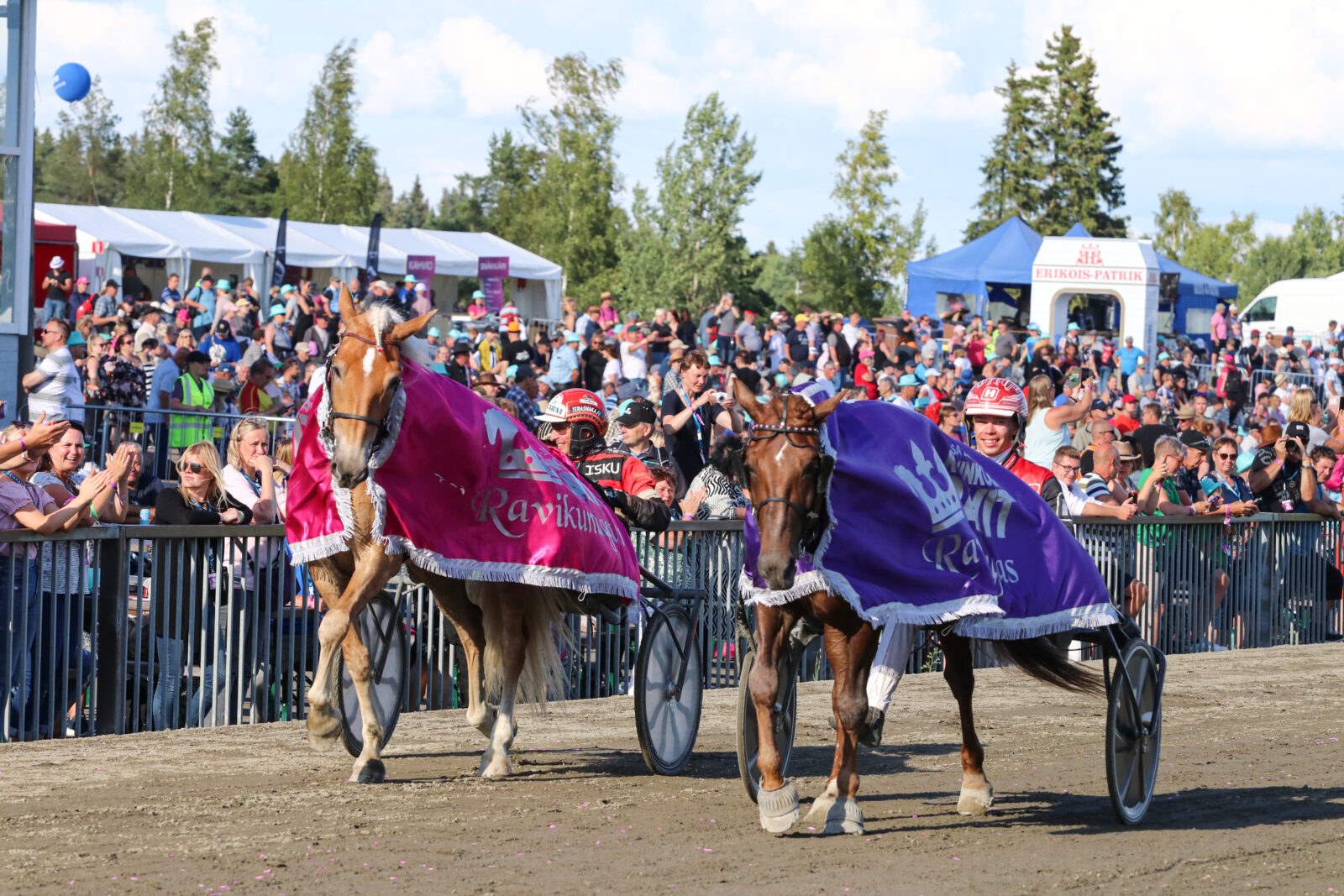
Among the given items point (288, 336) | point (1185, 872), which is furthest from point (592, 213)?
point (1185, 872)

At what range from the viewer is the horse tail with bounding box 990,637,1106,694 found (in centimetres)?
726

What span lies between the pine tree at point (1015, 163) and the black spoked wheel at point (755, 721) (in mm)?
75030

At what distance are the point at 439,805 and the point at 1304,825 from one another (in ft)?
12.3

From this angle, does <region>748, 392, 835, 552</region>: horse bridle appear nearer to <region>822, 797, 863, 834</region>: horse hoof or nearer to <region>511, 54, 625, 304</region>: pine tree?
<region>822, 797, 863, 834</region>: horse hoof

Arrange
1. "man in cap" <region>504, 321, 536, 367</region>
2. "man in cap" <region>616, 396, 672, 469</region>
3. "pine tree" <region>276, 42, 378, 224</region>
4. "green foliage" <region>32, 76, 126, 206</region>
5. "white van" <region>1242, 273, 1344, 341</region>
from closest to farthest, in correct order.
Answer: "man in cap" <region>616, 396, 672, 469</region>, "man in cap" <region>504, 321, 536, 367</region>, "white van" <region>1242, 273, 1344, 341</region>, "pine tree" <region>276, 42, 378, 224</region>, "green foliage" <region>32, 76, 126, 206</region>

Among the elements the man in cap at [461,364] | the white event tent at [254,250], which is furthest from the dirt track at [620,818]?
the white event tent at [254,250]

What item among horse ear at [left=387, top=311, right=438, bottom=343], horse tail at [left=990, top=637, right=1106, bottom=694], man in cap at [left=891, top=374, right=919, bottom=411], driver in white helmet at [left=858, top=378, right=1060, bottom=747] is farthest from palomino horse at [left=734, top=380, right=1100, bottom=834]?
man in cap at [left=891, top=374, right=919, bottom=411]

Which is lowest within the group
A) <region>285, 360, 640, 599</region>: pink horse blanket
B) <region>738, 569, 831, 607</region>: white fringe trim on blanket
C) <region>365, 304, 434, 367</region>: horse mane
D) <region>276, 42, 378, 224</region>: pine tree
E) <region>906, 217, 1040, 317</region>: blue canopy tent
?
<region>738, 569, 831, 607</region>: white fringe trim on blanket

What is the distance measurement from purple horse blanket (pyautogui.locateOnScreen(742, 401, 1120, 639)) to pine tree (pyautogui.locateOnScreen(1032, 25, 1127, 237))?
7544cm

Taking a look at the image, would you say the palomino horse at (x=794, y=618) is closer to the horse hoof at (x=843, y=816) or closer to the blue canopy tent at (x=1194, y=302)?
the horse hoof at (x=843, y=816)

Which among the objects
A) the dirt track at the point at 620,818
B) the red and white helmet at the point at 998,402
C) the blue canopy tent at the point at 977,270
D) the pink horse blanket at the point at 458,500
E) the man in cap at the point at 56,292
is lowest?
the dirt track at the point at 620,818

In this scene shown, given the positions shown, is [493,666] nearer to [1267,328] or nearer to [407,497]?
[407,497]

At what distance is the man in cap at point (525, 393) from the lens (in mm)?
13938

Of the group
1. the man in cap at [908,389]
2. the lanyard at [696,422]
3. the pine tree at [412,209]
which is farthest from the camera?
the pine tree at [412,209]
